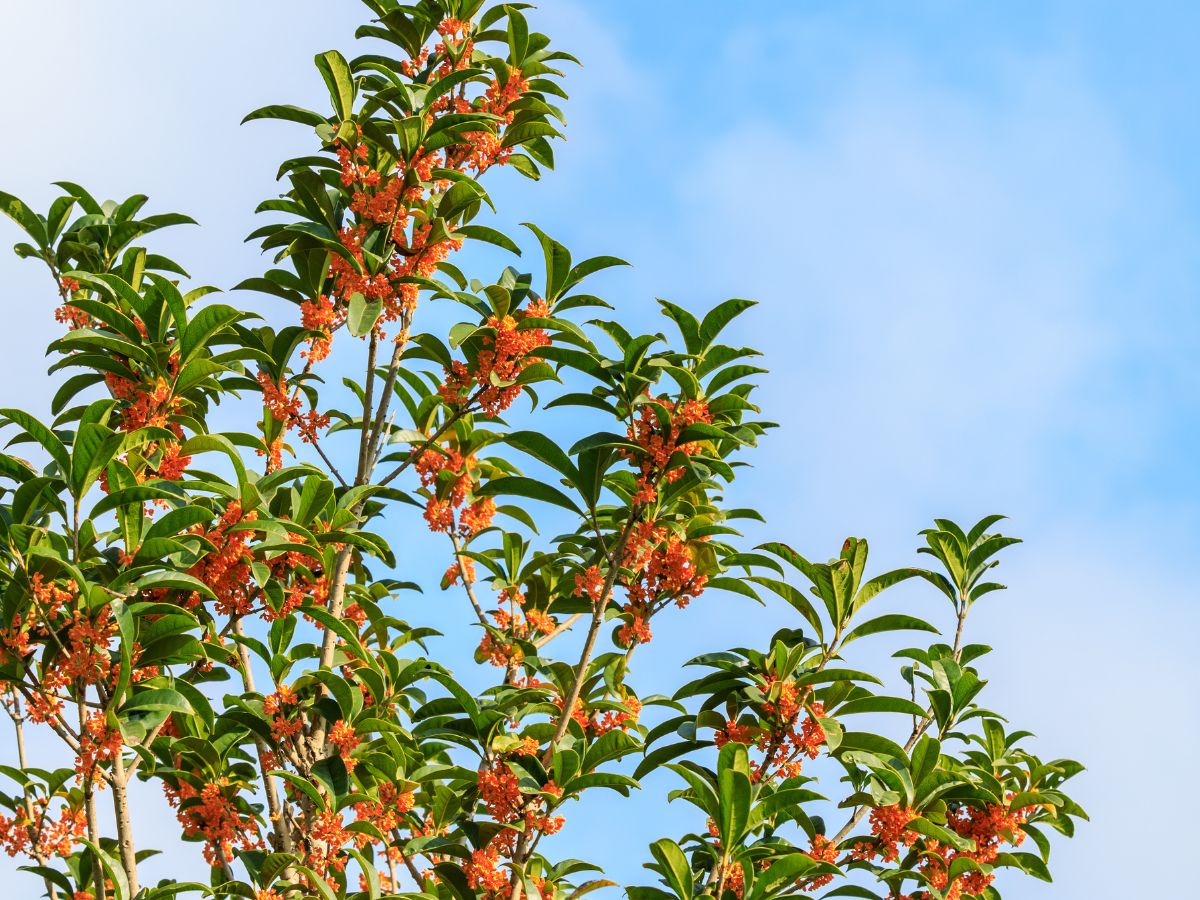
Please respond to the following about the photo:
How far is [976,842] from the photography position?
5.39m

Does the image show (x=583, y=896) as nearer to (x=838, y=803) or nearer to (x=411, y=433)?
(x=838, y=803)

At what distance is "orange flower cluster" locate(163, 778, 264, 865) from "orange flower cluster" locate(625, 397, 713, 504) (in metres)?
2.36

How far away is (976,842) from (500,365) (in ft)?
10.2

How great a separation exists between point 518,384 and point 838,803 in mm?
2446

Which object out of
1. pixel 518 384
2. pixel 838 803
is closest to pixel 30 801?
pixel 518 384

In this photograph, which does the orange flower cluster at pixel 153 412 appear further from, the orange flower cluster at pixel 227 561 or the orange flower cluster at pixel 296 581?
the orange flower cluster at pixel 296 581

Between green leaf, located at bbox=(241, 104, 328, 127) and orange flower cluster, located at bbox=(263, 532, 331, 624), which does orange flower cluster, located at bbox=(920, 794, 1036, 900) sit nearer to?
orange flower cluster, located at bbox=(263, 532, 331, 624)

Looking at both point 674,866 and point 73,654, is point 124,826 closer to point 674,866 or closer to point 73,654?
point 73,654

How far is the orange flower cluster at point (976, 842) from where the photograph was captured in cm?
523

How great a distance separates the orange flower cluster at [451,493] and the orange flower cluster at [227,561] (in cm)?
124

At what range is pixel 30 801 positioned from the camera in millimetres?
5734

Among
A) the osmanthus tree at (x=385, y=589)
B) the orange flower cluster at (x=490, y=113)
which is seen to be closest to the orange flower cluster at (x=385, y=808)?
the osmanthus tree at (x=385, y=589)

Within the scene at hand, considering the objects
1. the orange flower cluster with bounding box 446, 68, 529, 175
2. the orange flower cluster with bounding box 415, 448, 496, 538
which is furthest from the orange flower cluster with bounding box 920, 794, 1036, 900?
the orange flower cluster with bounding box 446, 68, 529, 175

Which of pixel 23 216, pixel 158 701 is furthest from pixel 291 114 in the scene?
pixel 158 701
